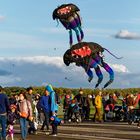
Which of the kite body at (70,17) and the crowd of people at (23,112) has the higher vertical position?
the kite body at (70,17)

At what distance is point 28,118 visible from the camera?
66.9ft

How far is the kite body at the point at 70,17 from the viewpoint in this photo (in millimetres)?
44884

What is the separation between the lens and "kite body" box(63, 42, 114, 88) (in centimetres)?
4491

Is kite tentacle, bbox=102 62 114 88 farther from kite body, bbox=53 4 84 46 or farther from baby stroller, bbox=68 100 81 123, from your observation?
baby stroller, bbox=68 100 81 123

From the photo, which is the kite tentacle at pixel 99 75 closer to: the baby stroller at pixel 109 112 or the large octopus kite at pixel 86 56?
the large octopus kite at pixel 86 56

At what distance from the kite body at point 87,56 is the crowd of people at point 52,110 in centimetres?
510

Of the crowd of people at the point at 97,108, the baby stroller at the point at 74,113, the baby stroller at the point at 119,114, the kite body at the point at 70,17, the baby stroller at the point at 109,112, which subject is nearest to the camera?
the crowd of people at the point at 97,108

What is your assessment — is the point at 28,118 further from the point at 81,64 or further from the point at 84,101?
the point at 81,64

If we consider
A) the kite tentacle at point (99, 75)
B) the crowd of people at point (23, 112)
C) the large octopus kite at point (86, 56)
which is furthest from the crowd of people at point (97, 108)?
the crowd of people at point (23, 112)

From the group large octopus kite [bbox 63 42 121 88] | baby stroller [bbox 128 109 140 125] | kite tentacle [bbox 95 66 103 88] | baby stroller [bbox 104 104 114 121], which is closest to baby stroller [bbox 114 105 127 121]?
baby stroller [bbox 104 104 114 121]

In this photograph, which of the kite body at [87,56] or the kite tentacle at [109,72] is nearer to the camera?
the kite body at [87,56]

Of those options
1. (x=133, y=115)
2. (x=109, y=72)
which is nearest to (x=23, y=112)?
(x=133, y=115)

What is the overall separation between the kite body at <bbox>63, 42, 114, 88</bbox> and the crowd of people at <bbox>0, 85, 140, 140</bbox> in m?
5.10

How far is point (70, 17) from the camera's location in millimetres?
45500
